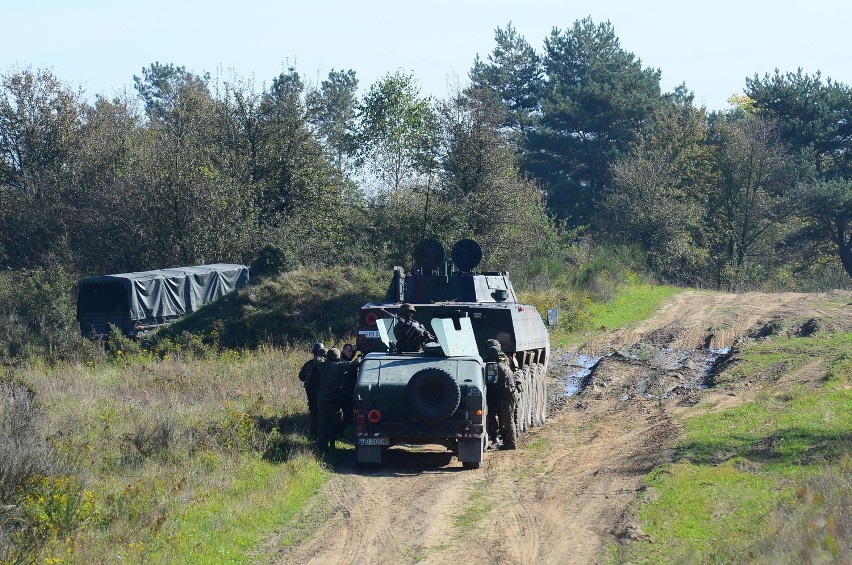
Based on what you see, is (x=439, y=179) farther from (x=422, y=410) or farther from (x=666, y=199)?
(x=422, y=410)

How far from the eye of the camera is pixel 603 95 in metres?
54.2

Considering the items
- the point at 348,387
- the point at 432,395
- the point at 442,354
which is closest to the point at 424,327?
the point at 442,354

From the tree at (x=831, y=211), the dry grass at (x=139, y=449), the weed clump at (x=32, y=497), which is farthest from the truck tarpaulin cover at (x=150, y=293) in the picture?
the tree at (x=831, y=211)

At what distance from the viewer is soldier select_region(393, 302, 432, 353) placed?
1382cm

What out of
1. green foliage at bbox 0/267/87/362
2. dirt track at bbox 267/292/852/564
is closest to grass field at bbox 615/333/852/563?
dirt track at bbox 267/292/852/564

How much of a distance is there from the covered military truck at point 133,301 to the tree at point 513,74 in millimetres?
35745

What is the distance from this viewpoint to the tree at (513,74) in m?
63.1

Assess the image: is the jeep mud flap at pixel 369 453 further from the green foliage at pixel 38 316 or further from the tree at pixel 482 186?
the tree at pixel 482 186

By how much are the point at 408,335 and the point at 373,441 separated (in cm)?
187

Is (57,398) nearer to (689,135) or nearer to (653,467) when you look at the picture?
(653,467)

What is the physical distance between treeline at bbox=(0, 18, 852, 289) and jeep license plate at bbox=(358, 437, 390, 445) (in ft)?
57.5

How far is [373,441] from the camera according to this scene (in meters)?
12.4

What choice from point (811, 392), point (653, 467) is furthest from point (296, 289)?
point (653, 467)

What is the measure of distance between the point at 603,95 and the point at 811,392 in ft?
129
